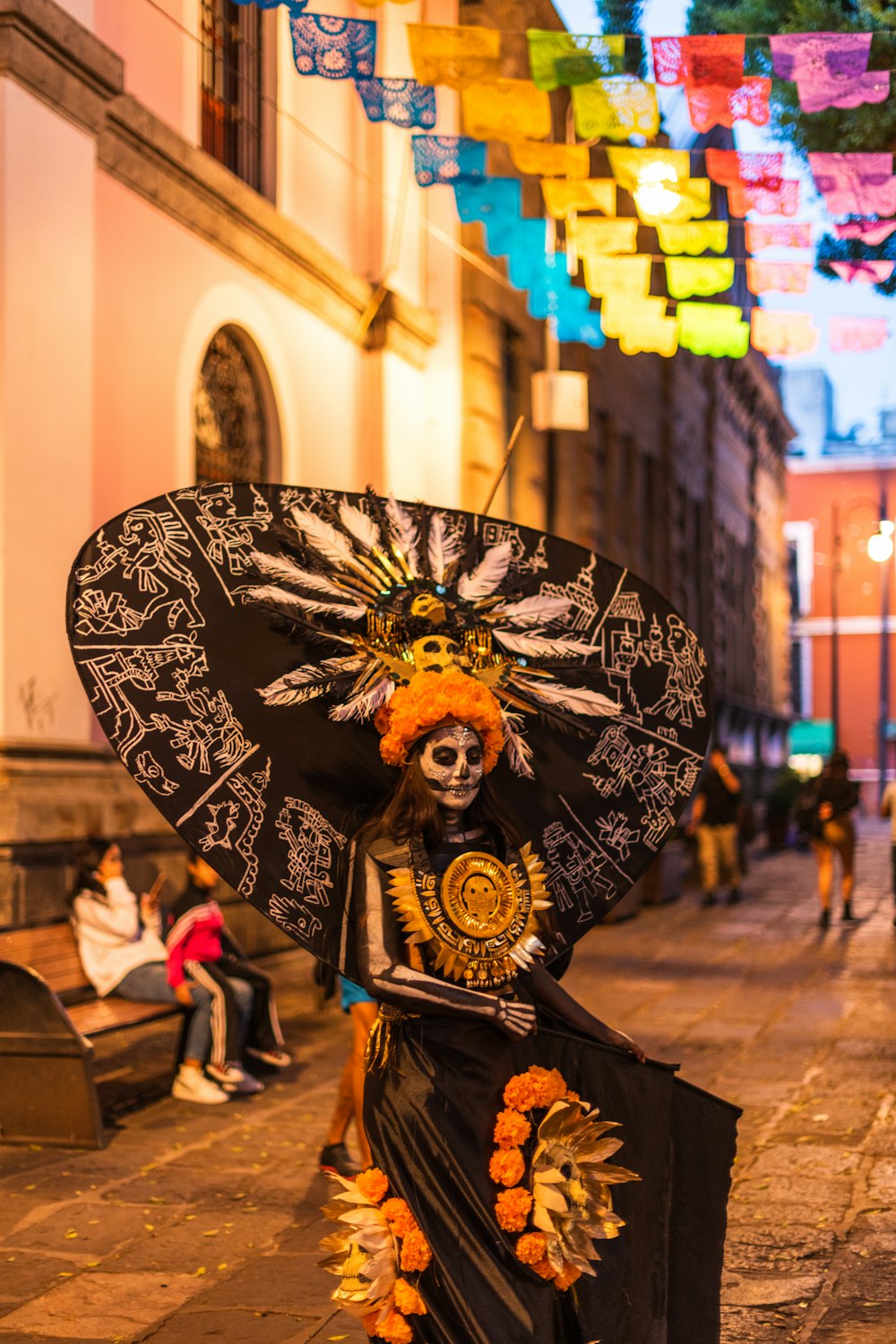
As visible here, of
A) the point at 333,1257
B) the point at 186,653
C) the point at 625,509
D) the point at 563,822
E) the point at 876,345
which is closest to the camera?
the point at 333,1257

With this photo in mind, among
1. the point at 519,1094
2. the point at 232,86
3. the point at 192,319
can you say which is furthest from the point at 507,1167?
the point at 232,86

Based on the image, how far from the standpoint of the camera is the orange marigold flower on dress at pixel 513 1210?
3.95 metres

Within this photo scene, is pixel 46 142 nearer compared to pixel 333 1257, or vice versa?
pixel 333 1257

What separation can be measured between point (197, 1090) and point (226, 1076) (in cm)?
17

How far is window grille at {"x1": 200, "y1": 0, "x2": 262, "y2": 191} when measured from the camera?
13.2 meters

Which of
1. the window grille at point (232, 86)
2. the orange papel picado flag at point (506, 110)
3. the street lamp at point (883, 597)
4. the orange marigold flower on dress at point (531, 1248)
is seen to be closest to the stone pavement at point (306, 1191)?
the orange marigold flower on dress at point (531, 1248)

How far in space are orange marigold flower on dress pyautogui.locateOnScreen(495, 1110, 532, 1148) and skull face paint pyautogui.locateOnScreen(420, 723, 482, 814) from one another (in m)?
0.74

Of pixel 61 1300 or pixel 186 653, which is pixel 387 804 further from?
pixel 61 1300

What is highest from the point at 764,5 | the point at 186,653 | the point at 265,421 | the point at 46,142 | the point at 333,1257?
the point at 764,5

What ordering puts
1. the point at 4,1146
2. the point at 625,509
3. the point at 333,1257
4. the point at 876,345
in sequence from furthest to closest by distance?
the point at 625,509
the point at 876,345
the point at 4,1146
the point at 333,1257

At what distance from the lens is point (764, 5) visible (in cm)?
1055

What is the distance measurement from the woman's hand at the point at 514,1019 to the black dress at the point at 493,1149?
0.02 m

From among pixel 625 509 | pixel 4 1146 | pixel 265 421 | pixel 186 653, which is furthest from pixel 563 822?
pixel 625 509

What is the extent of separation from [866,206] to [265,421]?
562 centimetres
